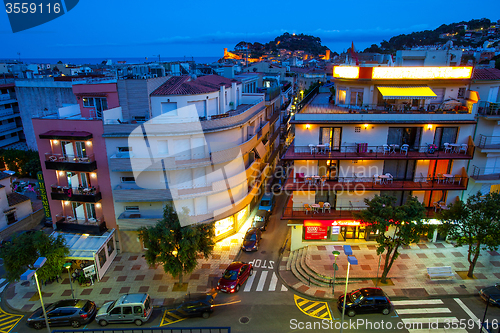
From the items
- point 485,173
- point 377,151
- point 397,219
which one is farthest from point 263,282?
point 485,173

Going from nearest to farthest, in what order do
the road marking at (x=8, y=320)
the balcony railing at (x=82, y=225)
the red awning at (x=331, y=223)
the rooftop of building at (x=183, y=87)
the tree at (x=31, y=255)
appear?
the road marking at (x=8, y=320) < the tree at (x=31, y=255) < the red awning at (x=331, y=223) < the balcony railing at (x=82, y=225) < the rooftop of building at (x=183, y=87)

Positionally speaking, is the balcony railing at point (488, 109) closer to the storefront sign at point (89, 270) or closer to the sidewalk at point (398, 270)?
the sidewalk at point (398, 270)

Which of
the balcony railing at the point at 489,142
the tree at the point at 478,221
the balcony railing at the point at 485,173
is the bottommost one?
the tree at the point at 478,221

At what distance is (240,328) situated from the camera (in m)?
20.0

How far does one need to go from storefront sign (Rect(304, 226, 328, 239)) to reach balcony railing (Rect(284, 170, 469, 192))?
394 cm

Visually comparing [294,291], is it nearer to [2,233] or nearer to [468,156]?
[468,156]

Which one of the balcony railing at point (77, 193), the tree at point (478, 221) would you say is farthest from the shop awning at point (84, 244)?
the tree at point (478, 221)

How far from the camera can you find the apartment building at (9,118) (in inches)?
2287

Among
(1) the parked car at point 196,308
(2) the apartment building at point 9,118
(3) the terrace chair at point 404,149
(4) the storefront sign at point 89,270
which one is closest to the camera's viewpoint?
(1) the parked car at point 196,308

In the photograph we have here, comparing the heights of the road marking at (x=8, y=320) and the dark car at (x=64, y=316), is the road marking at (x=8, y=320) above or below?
below

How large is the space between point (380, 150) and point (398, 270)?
10209mm

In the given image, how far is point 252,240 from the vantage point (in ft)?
98.3

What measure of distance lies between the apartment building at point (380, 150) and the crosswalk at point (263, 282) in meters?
4.11

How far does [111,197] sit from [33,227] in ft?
43.8
